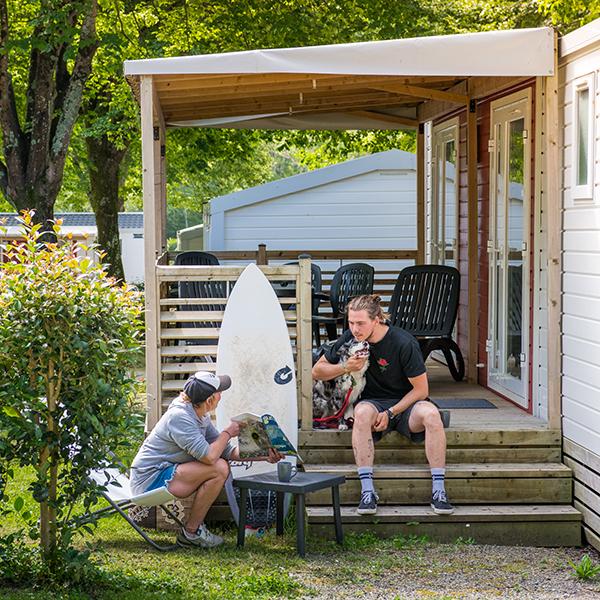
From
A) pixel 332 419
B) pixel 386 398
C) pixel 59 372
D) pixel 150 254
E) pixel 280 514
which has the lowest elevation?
pixel 280 514

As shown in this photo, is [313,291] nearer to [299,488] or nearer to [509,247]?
[509,247]

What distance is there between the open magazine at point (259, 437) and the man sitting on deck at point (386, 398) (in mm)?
441

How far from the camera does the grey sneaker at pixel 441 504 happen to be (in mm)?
6578

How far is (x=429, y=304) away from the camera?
908 cm

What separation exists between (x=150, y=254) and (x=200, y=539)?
1816 millimetres

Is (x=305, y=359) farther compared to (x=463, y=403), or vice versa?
(x=463, y=403)

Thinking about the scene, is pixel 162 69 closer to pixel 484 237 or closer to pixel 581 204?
pixel 581 204

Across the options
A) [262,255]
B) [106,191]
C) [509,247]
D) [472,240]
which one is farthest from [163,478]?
[106,191]

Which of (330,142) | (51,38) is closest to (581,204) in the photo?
(51,38)

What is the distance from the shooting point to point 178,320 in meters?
7.17

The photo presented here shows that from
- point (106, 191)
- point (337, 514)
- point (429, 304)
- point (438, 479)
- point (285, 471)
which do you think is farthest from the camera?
point (106, 191)

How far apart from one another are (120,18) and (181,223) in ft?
206

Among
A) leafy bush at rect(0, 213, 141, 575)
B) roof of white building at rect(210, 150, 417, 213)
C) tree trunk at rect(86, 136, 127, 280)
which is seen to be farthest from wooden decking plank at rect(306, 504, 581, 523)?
tree trunk at rect(86, 136, 127, 280)

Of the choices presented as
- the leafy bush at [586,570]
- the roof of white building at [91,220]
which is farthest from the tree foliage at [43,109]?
the roof of white building at [91,220]
